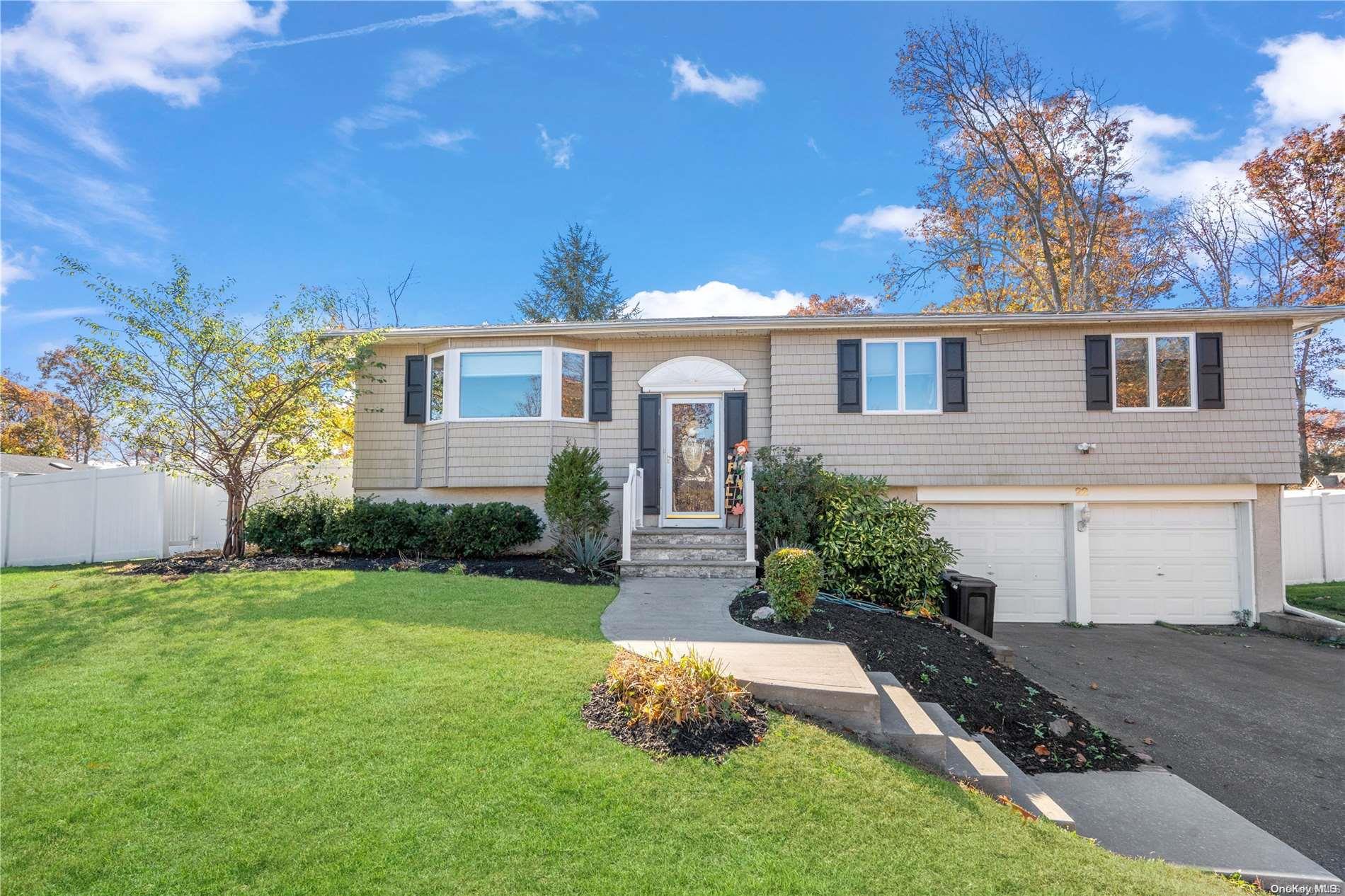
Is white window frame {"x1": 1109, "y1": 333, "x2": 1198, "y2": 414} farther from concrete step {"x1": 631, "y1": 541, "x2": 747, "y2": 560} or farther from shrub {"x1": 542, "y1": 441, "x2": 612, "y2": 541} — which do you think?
shrub {"x1": 542, "y1": 441, "x2": 612, "y2": 541}

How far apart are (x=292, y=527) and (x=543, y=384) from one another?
4.27 metres

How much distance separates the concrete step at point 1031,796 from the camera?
325 centimetres

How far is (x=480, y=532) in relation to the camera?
931cm

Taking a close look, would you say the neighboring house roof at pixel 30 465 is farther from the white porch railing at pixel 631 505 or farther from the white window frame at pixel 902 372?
the white window frame at pixel 902 372

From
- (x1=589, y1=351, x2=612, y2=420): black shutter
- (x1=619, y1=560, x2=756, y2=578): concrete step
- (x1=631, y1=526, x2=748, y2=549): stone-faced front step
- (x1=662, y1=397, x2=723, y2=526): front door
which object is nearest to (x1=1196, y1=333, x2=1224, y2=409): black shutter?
(x1=662, y1=397, x2=723, y2=526): front door

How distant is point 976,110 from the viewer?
55.0 feet

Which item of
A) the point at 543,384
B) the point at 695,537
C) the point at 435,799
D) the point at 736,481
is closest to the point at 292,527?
the point at 543,384

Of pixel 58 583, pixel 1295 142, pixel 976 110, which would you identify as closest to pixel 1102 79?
pixel 976 110

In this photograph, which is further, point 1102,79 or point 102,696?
point 1102,79

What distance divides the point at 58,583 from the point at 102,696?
4.97 m

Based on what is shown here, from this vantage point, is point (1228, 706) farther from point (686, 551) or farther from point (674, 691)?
point (674, 691)

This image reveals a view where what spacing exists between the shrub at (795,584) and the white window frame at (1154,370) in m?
6.96

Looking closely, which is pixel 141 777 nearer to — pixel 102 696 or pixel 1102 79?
pixel 102 696

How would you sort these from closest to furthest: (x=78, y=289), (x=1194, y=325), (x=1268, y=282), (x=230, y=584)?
(x=230, y=584)
(x=78, y=289)
(x=1194, y=325)
(x=1268, y=282)
